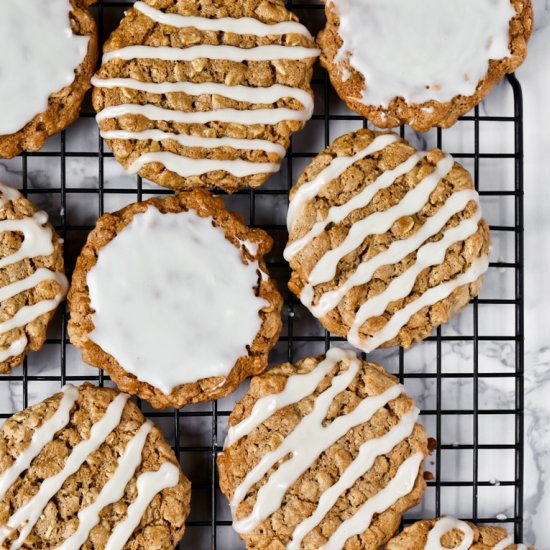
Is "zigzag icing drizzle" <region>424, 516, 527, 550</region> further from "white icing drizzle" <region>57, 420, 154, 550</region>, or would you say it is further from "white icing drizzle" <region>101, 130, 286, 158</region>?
"white icing drizzle" <region>101, 130, 286, 158</region>

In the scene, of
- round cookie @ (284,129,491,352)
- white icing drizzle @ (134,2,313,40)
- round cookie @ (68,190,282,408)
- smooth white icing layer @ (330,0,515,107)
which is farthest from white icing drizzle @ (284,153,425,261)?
white icing drizzle @ (134,2,313,40)

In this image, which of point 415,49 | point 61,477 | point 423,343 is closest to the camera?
point 61,477

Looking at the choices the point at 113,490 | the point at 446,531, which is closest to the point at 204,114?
the point at 113,490

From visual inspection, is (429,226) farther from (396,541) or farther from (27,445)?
(27,445)

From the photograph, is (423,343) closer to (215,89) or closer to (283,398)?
(283,398)

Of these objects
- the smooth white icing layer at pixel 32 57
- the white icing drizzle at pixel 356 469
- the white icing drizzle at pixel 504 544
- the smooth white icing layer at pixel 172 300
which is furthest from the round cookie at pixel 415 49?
the white icing drizzle at pixel 504 544

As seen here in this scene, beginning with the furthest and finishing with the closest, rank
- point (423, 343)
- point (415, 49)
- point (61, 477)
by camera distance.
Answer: point (423, 343)
point (415, 49)
point (61, 477)
